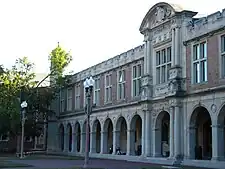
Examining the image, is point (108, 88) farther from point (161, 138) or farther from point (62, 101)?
point (62, 101)

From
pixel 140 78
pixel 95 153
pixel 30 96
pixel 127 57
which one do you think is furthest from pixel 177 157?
pixel 30 96

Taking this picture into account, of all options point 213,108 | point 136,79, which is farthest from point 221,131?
point 136,79

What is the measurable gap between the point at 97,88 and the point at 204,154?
19.2 m

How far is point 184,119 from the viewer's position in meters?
35.4

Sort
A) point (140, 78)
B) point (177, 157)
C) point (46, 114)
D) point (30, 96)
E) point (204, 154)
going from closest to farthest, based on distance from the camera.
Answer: point (177, 157) → point (204, 154) → point (140, 78) → point (30, 96) → point (46, 114)

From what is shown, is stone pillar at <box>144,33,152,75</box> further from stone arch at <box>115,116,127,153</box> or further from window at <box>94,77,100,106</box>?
window at <box>94,77,100,106</box>

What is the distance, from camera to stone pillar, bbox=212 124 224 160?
31078mm

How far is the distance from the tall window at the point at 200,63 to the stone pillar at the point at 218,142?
12.4 ft

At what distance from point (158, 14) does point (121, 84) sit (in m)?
10.4

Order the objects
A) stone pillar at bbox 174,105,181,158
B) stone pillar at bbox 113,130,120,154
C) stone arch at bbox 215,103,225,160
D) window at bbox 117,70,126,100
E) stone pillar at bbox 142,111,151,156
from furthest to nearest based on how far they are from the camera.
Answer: window at bbox 117,70,126,100 < stone pillar at bbox 113,130,120,154 < stone pillar at bbox 142,111,151,156 < stone pillar at bbox 174,105,181,158 < stone arch at bbox 215,103,225,160

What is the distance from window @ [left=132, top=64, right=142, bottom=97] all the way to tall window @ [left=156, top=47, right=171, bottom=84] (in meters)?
4.11

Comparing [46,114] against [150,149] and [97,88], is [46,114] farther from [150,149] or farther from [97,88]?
[150,149]

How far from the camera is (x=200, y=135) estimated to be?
38.4 meters

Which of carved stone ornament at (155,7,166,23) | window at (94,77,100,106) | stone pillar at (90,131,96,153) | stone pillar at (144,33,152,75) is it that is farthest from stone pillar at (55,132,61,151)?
carved stone ornament at (155,7,166,23)
